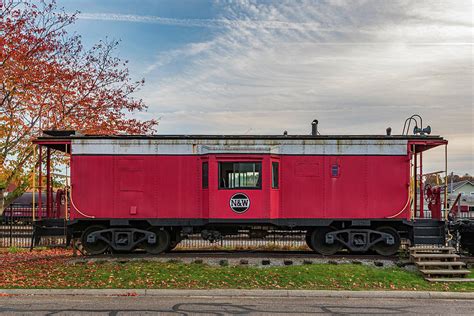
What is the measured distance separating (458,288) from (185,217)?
7.66 meters

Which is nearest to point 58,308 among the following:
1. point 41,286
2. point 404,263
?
point 41,286

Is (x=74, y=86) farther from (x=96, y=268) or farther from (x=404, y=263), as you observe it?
(x=404, y=263)

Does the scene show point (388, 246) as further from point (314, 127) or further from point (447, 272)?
point (314, 127)

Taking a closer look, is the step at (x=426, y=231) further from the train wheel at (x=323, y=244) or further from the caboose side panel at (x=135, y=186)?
the caboose side panel at (x=135, y=186)

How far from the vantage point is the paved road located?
920cm

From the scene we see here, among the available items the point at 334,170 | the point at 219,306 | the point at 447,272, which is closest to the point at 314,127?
the point at 334,170

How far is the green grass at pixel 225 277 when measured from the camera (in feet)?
36.3

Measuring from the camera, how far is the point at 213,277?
38.2ft

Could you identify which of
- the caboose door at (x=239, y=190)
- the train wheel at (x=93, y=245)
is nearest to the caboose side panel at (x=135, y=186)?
the train wheel at (x=93, y=245)

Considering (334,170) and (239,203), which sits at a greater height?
(334,170)

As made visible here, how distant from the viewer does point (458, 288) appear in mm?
11211

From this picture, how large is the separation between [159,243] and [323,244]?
16.5ft

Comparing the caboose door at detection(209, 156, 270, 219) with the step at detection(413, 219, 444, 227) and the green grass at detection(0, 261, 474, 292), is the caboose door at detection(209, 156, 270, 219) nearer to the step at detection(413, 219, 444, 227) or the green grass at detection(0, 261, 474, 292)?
the green grass at detection(0, 261, 474, 292)

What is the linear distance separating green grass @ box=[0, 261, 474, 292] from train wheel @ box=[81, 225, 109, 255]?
7.82ft
